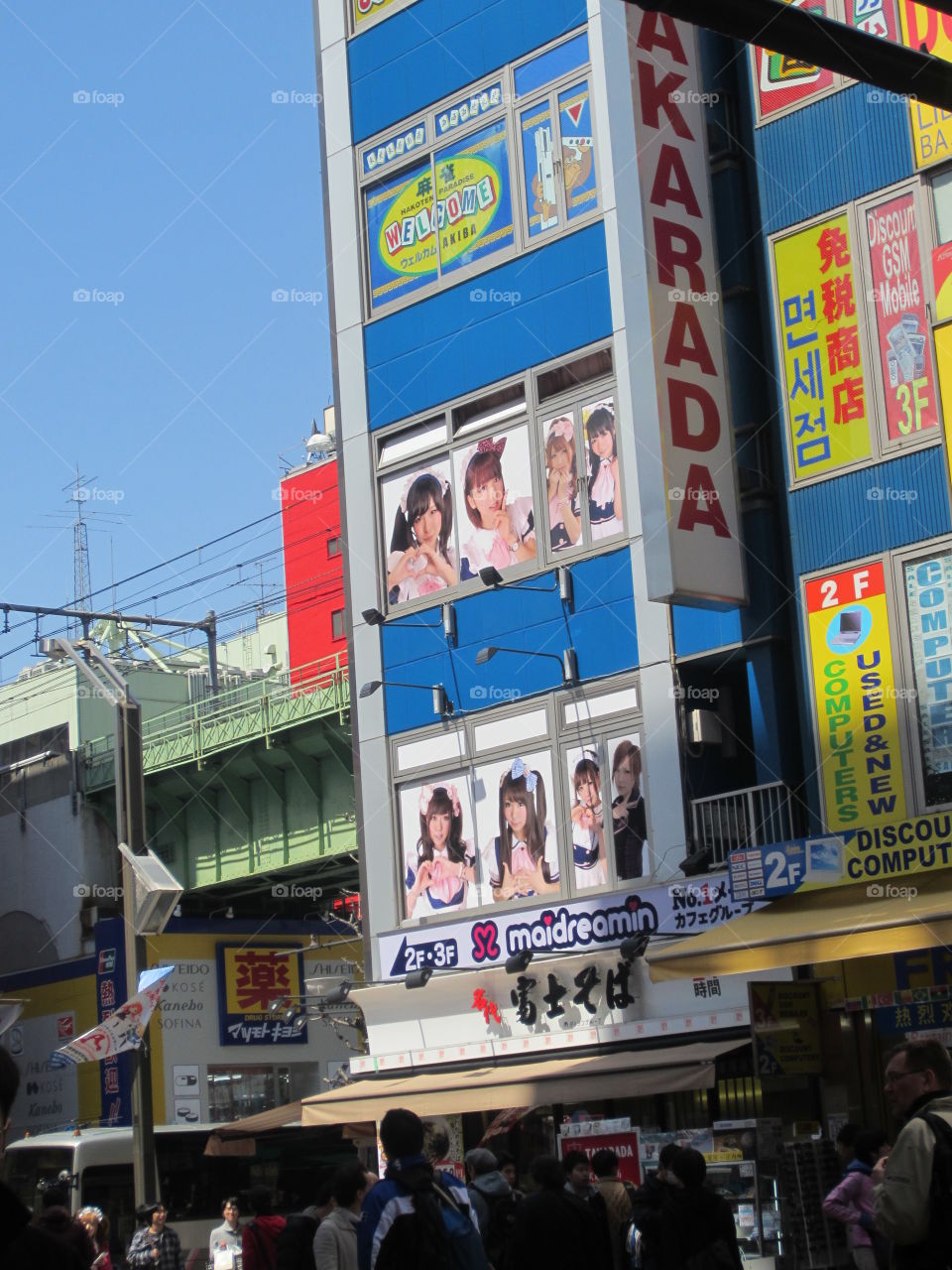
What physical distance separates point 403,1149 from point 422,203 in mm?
19940

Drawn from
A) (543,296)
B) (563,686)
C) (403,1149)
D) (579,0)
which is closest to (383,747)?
(563,686)

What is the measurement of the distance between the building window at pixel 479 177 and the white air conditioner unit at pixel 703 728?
6570 millimetres

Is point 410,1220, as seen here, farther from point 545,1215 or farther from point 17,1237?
point 17,1237

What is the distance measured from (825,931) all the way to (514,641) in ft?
25.5

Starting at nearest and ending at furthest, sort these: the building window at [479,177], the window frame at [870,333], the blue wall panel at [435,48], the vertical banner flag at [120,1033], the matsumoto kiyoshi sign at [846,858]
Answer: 1. the matsumoto kiyoshi sign at [846,858]
2. the window frame at [870,333]
3. the vertical banner flag at [120,1033]
4. the building window at [479,177]
5. the blue wall panel at [435,48]

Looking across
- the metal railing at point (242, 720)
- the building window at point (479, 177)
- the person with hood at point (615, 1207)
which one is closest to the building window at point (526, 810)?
the building window at point (479, 177)

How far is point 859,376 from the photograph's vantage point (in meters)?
19.4

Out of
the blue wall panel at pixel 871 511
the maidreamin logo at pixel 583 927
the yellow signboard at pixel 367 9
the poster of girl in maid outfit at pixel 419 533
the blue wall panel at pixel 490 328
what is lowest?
the maidreamin logo at pixel 583 927

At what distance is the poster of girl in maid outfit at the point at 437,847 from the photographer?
23.6 meters

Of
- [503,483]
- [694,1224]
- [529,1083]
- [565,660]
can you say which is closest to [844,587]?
[565,660]

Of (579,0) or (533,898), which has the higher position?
(579,0)

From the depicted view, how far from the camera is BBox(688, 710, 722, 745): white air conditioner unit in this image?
2069 centimetres

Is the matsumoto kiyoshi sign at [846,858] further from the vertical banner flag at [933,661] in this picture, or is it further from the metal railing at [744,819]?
the metal railing at [744,819]

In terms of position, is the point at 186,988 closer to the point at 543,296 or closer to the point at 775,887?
the point at 543,296
